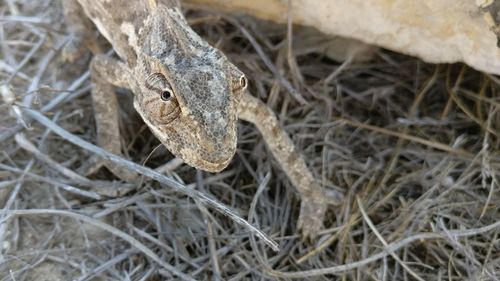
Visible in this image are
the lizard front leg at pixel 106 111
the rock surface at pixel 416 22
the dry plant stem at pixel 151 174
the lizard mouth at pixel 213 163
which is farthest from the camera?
the lizard front leg at pixel 106 111

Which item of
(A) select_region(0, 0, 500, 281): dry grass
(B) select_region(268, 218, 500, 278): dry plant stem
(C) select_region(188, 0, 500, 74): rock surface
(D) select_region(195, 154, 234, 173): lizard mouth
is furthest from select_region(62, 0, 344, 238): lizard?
(C) select_region(188, 0, 500, 74): rock surface

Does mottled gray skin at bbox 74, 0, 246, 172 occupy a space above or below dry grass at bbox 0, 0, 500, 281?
above

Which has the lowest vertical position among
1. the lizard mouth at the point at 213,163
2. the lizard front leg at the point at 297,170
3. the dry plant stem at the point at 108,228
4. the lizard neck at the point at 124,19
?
the dry plant stem at the point at 108,228

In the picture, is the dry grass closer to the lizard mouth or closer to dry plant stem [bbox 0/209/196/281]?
dry plant stem [bbox 0/209/196/281]

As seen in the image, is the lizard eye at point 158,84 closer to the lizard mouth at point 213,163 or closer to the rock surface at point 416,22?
the lizard mouth at point 213,163

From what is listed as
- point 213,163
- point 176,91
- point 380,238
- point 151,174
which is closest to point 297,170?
point 380,238

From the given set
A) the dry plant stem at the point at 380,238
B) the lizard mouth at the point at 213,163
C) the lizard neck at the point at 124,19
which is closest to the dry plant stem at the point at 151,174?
the lizard mouth at the point at 213,163

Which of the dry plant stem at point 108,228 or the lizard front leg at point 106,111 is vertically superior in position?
the lizard front leg at point 106,111

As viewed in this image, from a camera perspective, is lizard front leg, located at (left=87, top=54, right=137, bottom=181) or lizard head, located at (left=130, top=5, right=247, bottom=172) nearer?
lizard head, located at (left=130, top=5, right=247, bottom=172)
